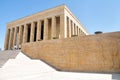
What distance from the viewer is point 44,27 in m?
20.7

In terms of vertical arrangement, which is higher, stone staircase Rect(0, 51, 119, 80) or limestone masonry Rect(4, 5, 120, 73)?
limestone masonry Rect(4, 5, 120, 73)

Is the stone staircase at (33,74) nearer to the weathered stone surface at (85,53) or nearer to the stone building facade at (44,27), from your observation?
the weathered stone surface at (85,53)

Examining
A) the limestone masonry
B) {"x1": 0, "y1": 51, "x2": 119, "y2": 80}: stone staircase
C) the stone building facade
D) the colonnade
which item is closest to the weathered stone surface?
the limestone masonry

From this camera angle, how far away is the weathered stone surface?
32.5ft

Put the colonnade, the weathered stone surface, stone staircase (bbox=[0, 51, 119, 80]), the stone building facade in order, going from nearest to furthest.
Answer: stone staircase (bbox=[0, 51, 119, 80]) → the weathered stone surface → the stone building facade → the colonnade

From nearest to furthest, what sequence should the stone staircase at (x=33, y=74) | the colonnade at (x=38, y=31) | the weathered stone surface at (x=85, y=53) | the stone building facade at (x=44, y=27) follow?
1. the stone staircase at (x=33, y=74)
2. the weathered stone surface at (x=85, y=53)
3. the stone building facade at (x=44, y=27)
4. the colonnade at (x=38, y=31)

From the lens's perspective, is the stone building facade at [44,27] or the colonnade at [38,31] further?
the colonnade at [38,31]

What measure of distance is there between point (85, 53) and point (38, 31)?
1252cm

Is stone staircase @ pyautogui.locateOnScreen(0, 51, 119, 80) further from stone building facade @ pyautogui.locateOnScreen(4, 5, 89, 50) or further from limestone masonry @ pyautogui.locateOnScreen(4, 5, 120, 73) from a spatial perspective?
stone building facade @ pyautogui.locateOnScreen(4, 5, 89, 50)

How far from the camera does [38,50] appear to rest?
14031 mm

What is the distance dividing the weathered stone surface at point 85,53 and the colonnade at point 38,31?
5.92m

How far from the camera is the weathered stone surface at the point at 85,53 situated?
9905 mm

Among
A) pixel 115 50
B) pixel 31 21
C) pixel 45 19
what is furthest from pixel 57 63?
pixel 31 21

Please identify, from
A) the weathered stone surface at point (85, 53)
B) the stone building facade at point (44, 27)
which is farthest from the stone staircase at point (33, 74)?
the stone building facade at point (44, 27)
